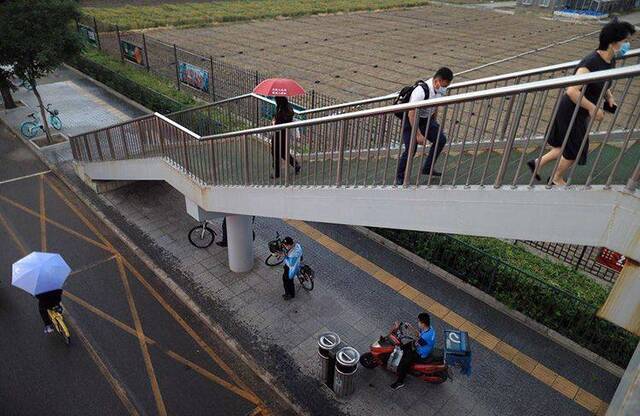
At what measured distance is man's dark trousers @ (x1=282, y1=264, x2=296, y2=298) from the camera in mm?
7930

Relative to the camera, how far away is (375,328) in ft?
25.4

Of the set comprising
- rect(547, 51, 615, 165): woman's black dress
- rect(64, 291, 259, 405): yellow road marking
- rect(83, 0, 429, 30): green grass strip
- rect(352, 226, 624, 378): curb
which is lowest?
rect(64, 291, 259, 405): yellow road marking

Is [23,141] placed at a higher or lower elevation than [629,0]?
lower

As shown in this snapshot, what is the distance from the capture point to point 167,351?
7.31 m

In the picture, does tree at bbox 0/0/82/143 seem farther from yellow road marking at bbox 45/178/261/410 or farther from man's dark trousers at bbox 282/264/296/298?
man's dark trousers at bbox 282/264/296/298

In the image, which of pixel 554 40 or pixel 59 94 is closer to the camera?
pixel 59 94

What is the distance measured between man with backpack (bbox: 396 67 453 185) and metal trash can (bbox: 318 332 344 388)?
2.73 metres

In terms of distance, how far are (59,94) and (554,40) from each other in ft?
97.7

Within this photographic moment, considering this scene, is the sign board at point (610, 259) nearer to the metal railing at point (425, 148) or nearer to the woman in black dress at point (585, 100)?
the metal railing at point (425, 148)

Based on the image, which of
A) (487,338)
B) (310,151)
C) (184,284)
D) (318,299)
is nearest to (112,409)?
(184,284)

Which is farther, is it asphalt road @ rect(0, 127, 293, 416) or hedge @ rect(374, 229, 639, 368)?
hedge @ rect(374, 229, 639, 368)

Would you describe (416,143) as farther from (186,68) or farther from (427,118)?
(186,68)

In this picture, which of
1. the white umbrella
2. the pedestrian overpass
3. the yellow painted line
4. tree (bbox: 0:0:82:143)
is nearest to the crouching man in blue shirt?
the yellow painted line

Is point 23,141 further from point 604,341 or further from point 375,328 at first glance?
point 604,341
